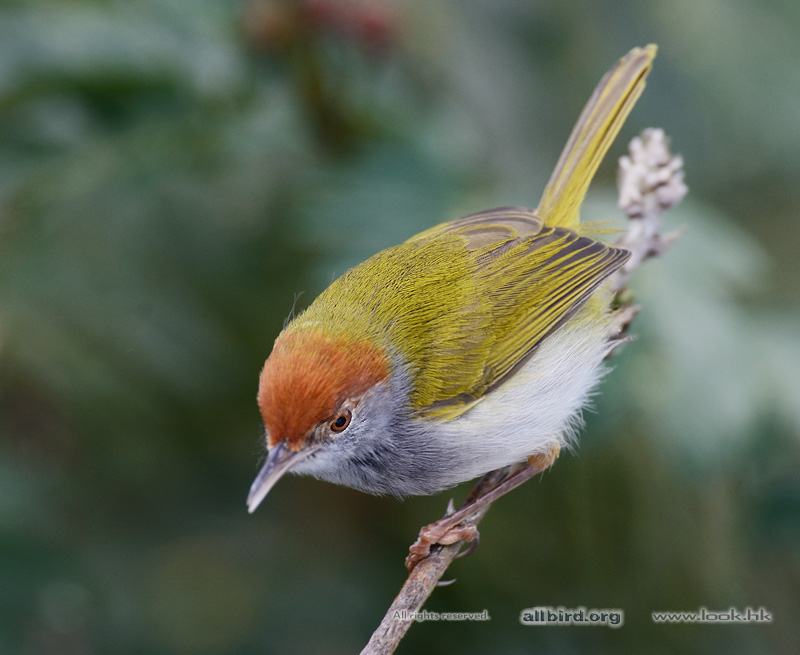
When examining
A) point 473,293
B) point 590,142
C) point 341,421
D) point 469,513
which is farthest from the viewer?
point 590,142

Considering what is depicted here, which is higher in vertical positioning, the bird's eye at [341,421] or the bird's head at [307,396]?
the bird's head at [307,396]

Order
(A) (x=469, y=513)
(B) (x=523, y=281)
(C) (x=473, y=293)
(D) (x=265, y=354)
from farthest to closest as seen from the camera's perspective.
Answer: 1. (D) (x=265, y=354)
2. (B) (x=523, y=281)
3. (C) (x=473, y=293)
4. (A) (x=469, y=513)

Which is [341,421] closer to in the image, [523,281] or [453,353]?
[453,353]

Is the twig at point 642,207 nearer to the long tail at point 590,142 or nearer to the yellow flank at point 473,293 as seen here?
the yellow flank at point 473,293

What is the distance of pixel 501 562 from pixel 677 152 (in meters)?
2.20

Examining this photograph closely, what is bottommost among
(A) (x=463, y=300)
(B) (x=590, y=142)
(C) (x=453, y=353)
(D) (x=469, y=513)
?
(D) (x=469, y=513)

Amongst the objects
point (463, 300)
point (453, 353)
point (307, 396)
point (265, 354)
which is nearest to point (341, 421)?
point (307, 396)

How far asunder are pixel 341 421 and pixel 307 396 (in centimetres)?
16

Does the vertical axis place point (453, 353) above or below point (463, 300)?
below

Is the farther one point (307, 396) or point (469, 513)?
point (469, 513)

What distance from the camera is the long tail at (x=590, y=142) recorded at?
3.10 m

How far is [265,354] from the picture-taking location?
117 inches

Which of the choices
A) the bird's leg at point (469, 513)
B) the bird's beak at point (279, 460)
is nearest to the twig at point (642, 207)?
the bird's leg at point (469, 513)

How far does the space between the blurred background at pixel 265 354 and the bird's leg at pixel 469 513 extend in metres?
0.27
